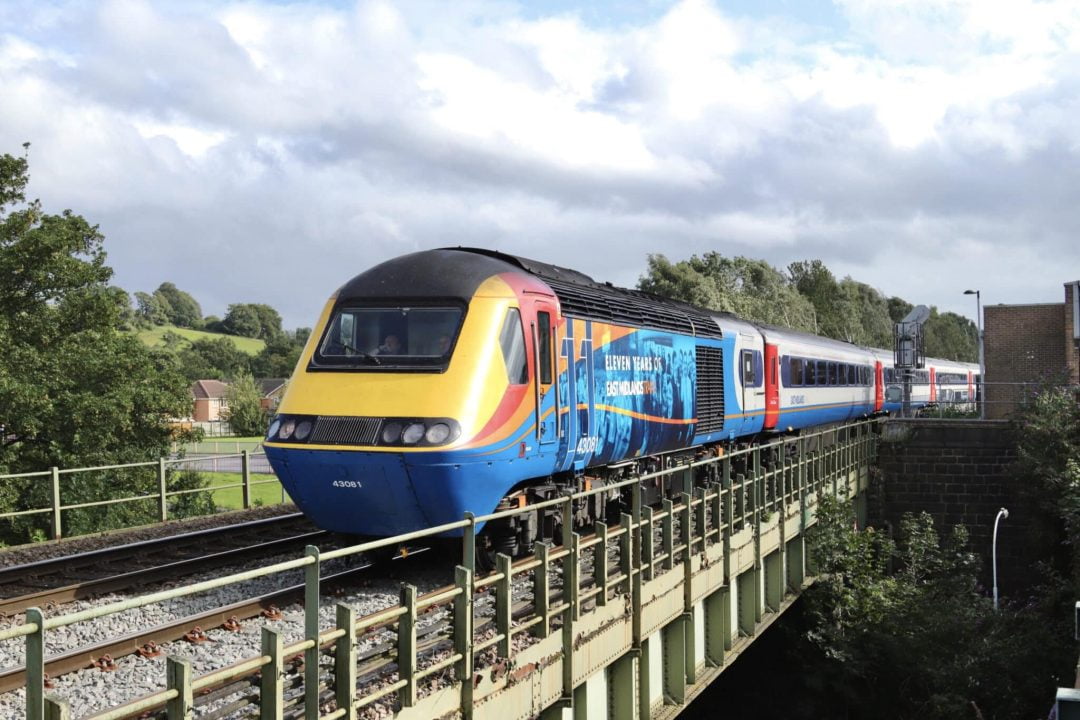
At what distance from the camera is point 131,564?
1193 centimetres

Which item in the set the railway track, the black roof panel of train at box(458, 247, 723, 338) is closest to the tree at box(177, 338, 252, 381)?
the black roof panel of train at box(458, 247, 723, 338)

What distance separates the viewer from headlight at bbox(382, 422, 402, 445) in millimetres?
9609

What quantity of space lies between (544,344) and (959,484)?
1904 centimetres

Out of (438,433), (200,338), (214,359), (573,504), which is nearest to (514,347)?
(438,433)

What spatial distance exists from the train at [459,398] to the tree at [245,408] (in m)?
71.1

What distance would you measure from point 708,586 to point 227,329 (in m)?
173

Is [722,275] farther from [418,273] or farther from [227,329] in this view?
[227,329]

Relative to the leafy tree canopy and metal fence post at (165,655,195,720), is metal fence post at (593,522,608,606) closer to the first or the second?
metal fence post at (165,655,195,720)

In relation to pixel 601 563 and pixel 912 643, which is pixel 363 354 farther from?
pixel 912 643

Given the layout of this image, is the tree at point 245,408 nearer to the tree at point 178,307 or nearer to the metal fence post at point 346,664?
the metal fence post at point 346,664

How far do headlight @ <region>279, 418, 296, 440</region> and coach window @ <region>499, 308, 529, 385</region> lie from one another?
7.26 feet

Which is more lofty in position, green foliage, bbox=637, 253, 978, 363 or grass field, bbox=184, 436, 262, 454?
green foliage, bbox=637, 253, 978, 363

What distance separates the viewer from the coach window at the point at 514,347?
409 inches

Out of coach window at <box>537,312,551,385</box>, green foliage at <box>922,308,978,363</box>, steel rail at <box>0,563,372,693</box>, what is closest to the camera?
steel rail at <box>0,563,372,693</box>
